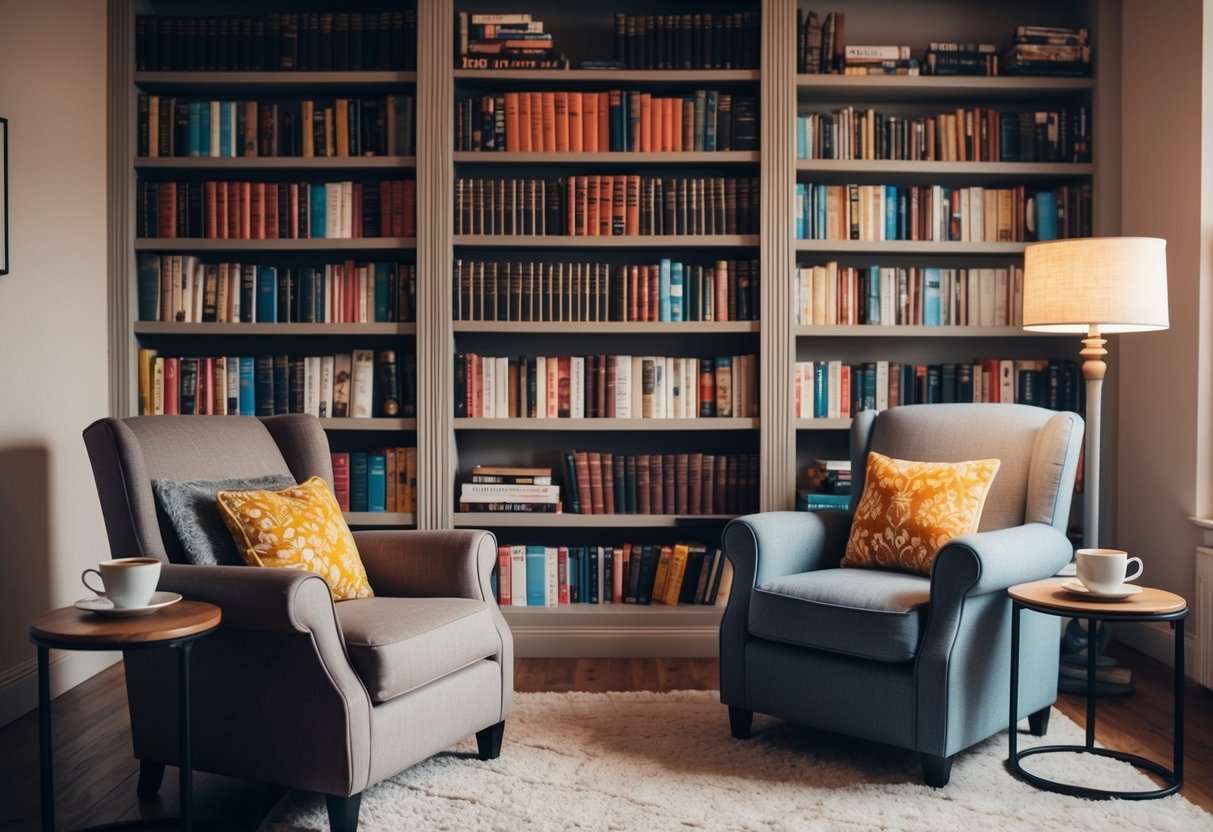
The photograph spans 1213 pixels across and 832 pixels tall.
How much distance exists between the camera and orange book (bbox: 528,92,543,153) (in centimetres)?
370

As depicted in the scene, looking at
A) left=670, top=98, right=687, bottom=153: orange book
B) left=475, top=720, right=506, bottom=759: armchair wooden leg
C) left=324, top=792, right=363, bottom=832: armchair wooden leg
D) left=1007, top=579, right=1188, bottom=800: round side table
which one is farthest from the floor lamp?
left=324, top=792, right=363, bottom=832: armchair wooden leg

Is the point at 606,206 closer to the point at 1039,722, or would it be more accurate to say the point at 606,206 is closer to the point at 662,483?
the point at 662,483

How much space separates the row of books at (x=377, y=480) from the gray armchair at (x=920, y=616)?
141cm

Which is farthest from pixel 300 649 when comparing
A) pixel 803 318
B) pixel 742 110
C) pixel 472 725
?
pixel 742 110

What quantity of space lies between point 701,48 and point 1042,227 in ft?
4.69

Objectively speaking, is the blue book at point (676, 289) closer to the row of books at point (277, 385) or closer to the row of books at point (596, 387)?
the row of books at point (596, 387)

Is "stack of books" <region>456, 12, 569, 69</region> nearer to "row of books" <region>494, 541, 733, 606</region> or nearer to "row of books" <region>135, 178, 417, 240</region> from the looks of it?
"row of books" <region>135, 178, 417, 240</region>

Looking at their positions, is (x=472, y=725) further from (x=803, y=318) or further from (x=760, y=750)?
(x=803, y=318)

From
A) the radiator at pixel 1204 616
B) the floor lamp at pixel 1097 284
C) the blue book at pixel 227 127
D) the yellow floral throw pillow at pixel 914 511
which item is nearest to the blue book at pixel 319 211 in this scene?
the blue book at pixel 227 127

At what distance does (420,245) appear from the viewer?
3658 millimetres

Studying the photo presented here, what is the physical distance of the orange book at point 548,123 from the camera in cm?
370

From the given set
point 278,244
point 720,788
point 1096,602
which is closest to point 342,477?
point 278,244

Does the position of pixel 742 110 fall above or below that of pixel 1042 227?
above

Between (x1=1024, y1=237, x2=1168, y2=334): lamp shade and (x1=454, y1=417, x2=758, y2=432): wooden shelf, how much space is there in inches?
45.0
